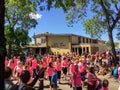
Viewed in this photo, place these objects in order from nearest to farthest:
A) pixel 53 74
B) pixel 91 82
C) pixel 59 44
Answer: pixel 91 82, pixel 53 74, pixel 59 44

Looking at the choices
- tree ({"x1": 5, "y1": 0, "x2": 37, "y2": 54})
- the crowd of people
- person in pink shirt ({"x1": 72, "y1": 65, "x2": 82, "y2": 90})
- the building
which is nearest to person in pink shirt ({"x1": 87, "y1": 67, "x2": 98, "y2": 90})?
the crowd of people

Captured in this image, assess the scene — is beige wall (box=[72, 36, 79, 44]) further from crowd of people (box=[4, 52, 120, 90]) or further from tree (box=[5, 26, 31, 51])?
crowd of people (box=[4, 52, 120, 90])

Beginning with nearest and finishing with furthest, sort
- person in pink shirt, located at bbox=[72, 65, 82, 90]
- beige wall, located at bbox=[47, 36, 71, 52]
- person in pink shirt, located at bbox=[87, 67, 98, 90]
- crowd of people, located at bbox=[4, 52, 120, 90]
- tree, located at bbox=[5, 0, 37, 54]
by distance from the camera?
crowd of people, located at bbox=[4, 52, 120, 90] → person in pink shirt, located at bbox=[87, 67, 98, 90] → person in pink shirt, located at bbox=[72, 65, 82, 90] → tree, located at bbox=[5, 0, 37, 54] → beige wall, located at bbox=[47, 36, 71, 52]

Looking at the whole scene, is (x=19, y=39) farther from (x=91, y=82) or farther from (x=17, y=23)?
(x=91, y=82)

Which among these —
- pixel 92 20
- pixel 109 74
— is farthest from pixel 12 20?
pixel 109 74

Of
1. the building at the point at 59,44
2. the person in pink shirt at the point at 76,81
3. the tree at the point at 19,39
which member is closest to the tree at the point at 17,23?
the tree at the point at 19,39

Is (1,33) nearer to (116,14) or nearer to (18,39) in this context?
(116,14)

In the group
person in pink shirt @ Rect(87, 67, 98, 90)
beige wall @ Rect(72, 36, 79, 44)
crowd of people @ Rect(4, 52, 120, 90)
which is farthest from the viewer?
beige wall @ Rect(72, 36, 79, 44)

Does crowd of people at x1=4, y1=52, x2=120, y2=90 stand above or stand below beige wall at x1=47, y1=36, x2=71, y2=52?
below

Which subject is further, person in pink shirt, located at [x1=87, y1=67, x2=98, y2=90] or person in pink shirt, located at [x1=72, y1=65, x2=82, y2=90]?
person in pink shirt, located at [x1=72, y1=65, x2=82, y2=90]

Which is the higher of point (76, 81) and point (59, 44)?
point (59, 44)

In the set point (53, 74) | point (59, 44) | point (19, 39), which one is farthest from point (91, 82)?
point (59, 44)

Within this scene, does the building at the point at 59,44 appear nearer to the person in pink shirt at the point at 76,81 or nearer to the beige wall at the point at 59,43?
the beige wall at the point at 59,43

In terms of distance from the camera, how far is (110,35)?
92.1 ft
